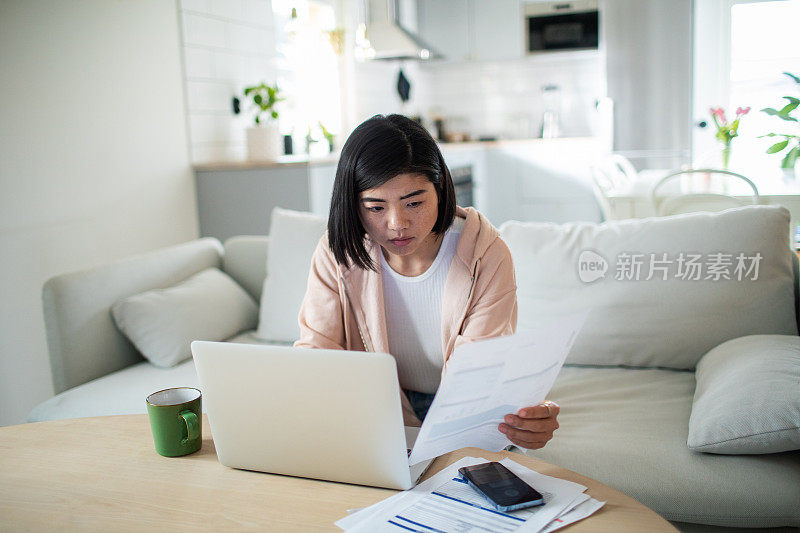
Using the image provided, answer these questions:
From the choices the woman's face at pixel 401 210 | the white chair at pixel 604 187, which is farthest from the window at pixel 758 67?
the woman's face at pixel 401 210

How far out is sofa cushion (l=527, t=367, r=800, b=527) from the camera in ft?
4.15

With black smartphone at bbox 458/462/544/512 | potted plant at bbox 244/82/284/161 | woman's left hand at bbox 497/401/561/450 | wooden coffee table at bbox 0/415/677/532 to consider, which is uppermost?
potted plant at bbox 244/82/284/161

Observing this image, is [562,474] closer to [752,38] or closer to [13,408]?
[13,408]

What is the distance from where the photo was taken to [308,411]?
2.84 feet

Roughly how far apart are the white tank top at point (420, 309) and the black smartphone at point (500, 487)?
0.45 m

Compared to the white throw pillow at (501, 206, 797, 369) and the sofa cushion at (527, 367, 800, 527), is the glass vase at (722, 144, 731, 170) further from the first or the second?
the sofa cushion at (527, 367, 800, 527)

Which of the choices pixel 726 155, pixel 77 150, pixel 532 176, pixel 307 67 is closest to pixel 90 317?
pixel 77 150

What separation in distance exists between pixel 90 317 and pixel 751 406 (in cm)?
170

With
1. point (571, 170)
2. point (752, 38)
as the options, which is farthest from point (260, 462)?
point (571, 170)

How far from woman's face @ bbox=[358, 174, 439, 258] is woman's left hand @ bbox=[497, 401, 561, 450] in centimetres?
35

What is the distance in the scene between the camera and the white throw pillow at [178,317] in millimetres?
2062

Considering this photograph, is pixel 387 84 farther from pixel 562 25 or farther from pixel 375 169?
pixel 375 169

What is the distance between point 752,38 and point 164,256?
2.60 m

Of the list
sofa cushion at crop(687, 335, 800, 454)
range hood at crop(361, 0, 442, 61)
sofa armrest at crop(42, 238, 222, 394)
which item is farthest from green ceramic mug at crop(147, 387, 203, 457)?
range hood at crop(361, 0, 442, 61)
